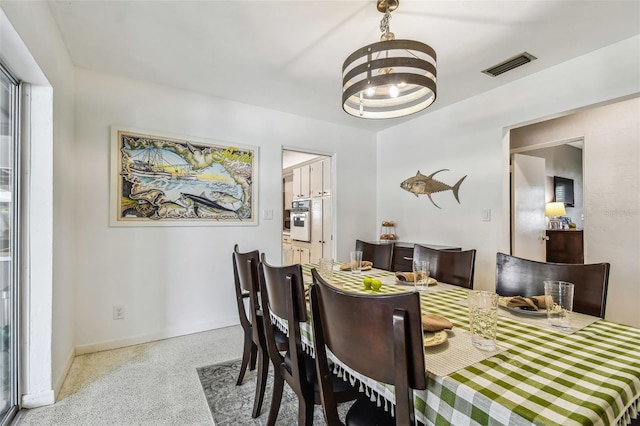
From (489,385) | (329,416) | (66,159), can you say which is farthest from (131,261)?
(489,385)

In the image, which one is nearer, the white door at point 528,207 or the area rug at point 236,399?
the area rug at point 236,399

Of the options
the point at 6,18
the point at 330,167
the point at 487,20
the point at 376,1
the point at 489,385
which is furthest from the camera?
the point at 330,167

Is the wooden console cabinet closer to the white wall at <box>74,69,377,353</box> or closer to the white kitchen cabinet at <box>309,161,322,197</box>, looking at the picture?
the white kitchen cabinet at <box>309,161,322,197</box>

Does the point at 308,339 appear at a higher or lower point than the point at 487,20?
lower

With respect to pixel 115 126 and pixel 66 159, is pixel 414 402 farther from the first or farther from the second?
pixel 115 126

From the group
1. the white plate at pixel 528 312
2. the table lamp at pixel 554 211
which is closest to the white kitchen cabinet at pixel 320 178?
the white plate at pixel 528 312

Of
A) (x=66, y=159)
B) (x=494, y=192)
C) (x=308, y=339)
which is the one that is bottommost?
(x=308, y=339)

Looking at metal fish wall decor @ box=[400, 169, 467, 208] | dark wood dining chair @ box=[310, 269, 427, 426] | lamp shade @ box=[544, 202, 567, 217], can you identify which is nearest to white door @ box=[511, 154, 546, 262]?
metal fish wall decor @ box=[400, 169, 467, 208]

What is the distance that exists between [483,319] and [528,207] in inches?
121

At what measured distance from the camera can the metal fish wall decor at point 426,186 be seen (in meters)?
3.33

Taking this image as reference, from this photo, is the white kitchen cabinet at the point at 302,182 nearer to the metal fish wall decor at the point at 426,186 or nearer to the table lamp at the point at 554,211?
the metal fish wall decor at the point at 426,186

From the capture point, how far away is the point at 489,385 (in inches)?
29.4

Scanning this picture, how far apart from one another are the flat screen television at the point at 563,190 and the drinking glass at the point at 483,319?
518cm

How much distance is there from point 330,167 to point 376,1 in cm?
235
